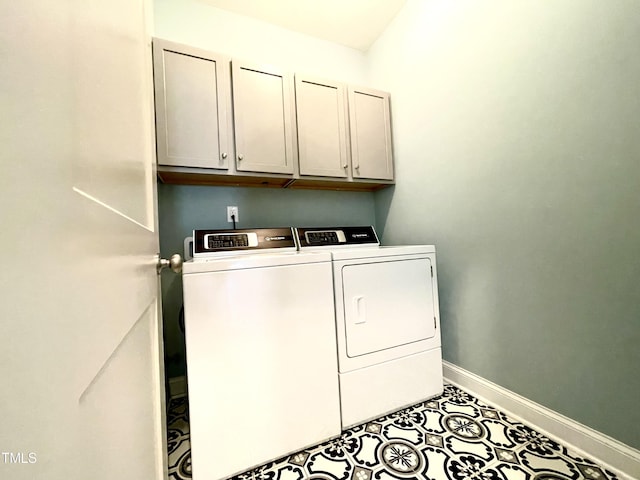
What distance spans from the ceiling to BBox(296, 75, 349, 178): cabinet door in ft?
1.85

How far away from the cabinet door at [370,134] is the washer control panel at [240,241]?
30.0 inches

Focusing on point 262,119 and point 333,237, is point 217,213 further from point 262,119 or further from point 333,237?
point 333,237

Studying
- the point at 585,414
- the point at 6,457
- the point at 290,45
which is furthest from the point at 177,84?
the point at 585,414

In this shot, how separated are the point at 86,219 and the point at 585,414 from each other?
1.79m

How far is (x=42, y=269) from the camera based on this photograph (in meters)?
0.18

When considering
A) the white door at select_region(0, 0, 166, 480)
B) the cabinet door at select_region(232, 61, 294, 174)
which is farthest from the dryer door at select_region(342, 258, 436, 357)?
the white door at select_region(0, 0, 166, 480)

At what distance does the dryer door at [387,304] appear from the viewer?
4.36ft

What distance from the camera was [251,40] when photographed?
2.01 m

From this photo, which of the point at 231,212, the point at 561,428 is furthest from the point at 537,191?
the point at 231,212

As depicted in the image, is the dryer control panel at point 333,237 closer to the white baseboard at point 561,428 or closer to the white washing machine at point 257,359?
the white washing machine at point 257,359

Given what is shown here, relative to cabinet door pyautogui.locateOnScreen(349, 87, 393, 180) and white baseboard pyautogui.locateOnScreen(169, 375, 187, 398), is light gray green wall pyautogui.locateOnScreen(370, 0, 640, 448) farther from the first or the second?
white baseboard pyautogui.locateOnScreen(169, 375, 187, 398)

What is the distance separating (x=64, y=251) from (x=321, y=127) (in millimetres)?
1865

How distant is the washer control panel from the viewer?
1500mm

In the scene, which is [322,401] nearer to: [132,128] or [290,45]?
[132,128]
